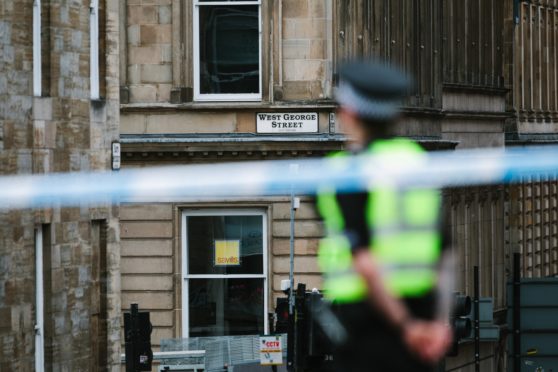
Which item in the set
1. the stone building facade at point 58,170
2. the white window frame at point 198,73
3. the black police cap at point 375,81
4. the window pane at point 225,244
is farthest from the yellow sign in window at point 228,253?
the black police cap at point 375,81

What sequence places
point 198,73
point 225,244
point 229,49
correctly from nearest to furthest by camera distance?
point 229,49
point 198,73
point 225,244

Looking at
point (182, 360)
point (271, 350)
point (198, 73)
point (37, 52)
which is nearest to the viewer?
point (37, 52)

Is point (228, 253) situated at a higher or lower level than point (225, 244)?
lower

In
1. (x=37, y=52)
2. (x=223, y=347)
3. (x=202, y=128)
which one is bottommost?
(x=223, y=347)

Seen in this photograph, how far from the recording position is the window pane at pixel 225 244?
37.5 metres

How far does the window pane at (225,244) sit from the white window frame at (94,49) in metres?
10.3

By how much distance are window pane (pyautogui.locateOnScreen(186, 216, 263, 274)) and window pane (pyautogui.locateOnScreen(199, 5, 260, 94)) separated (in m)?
2.72

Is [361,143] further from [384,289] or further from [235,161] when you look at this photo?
[235,161]

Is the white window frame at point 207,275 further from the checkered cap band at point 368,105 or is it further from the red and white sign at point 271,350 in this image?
the checkered cap band at point 368,105

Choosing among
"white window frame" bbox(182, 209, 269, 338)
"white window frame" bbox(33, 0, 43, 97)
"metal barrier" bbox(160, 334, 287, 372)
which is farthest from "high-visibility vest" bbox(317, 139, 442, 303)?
"white window frame" bbox(182, 209, 269, 338)

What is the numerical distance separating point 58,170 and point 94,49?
2.70 meters

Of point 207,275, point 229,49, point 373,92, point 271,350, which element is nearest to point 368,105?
point 373,92

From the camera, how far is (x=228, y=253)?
3744cm

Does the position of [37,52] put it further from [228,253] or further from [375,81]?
[375,81]
